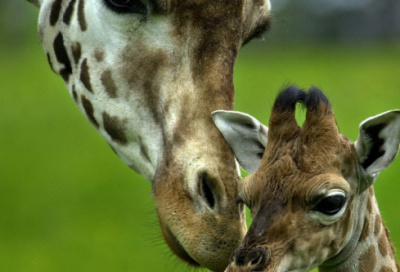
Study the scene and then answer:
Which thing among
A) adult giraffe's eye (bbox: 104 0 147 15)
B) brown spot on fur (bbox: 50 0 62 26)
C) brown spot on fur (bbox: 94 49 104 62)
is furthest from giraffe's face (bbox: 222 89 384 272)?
brown spot on fur (bbox: 50 0 62 26)

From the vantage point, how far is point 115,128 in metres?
5.46

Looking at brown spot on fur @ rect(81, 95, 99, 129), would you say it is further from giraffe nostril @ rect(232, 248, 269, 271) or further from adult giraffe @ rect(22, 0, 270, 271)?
giraffe nostril @ rect(232, 248, 269, 271)

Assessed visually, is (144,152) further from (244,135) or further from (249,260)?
(249,260)

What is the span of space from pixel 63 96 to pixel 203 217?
1783cm

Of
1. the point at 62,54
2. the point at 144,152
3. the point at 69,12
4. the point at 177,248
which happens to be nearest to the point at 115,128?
the point at 144,152

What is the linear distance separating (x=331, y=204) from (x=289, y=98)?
2.23 feet

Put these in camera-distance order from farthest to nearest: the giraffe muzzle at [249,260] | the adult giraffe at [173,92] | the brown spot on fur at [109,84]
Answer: the brown spot on fur at [109,84]
the adult giraffe at [173,92]
the giraffe muzzle at [249,260]

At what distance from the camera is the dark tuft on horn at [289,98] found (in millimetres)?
4754

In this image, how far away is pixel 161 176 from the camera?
16.4 feet

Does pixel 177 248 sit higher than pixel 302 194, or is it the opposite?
pixel 302 194

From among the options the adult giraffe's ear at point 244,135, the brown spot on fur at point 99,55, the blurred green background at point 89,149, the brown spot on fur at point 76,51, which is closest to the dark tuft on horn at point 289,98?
the adult giraffe's ear at point 244,135

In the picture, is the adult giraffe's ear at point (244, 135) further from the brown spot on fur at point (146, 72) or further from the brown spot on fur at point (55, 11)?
the brown spot on fur at point (55, 11)

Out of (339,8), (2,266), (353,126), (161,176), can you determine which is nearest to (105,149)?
(353,126)

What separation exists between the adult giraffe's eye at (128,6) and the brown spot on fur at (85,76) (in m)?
0.46
